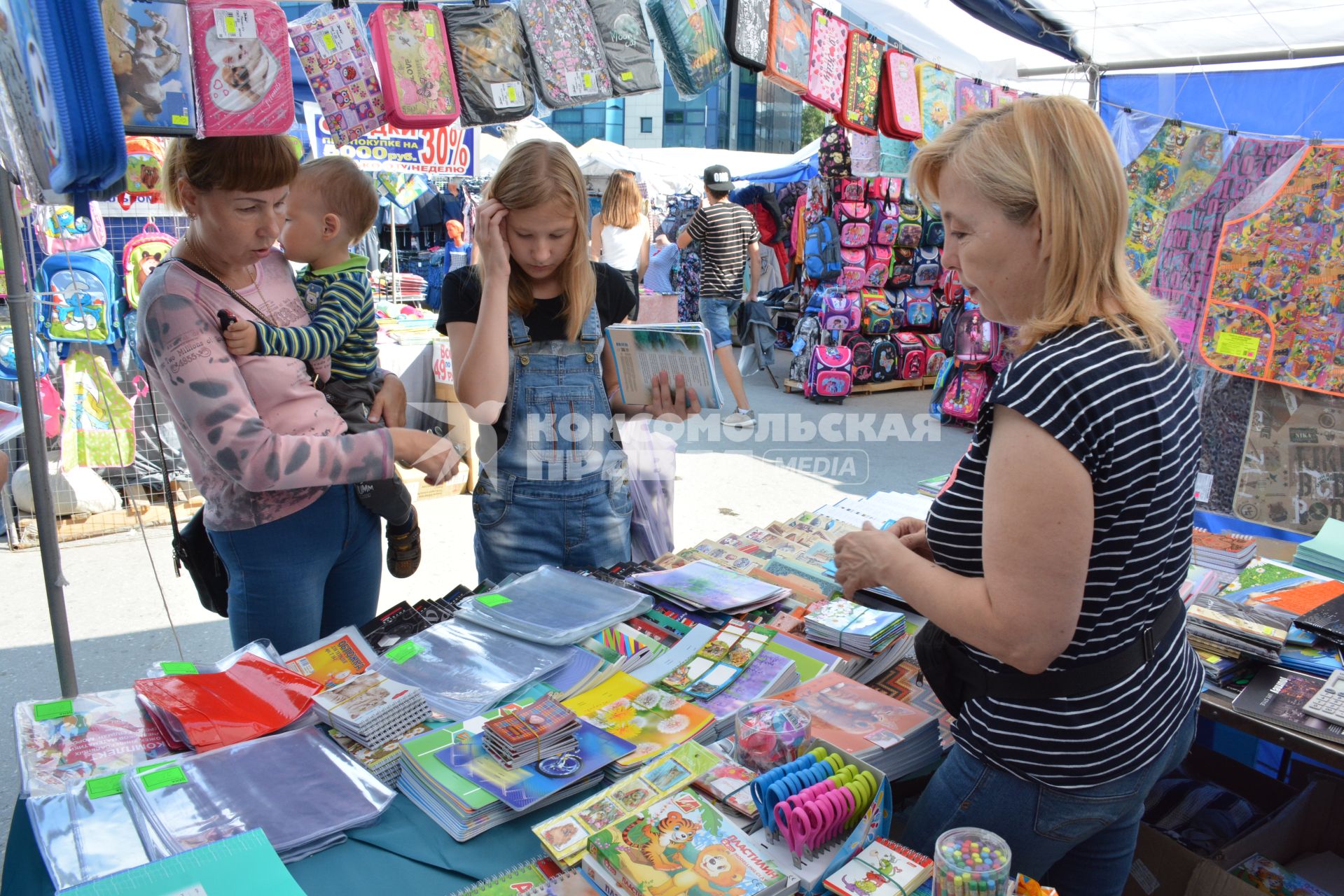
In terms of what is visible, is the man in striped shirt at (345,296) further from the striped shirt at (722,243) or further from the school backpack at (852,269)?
the school backpack at (852,269)

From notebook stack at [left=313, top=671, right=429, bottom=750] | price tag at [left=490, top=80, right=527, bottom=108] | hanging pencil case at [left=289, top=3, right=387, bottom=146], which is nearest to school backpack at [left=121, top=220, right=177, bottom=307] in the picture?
hanging pencil case at [left=289, top=3, right=387, bottom=146]

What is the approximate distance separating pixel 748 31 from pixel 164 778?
2.23 m

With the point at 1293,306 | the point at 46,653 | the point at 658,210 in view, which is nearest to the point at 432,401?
the point at 46,653

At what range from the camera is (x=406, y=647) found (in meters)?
1.68

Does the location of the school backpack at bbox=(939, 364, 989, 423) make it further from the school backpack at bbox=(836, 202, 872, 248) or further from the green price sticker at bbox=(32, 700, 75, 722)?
the green price sticker at bbox=(32, 700, 75, 722)

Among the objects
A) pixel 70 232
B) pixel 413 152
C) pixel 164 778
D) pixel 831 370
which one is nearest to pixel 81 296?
pixel 70 232

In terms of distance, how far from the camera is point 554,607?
179 cm

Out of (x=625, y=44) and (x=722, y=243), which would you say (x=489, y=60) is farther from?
(x=722, y=243)

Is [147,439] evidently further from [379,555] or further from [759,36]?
[759,36]

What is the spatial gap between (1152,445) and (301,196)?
1879 mm

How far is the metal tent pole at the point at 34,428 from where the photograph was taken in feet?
6.50

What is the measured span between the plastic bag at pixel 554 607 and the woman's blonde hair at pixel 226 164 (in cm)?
89

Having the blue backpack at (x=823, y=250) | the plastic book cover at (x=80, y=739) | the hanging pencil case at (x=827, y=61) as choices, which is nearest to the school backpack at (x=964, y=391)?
the blue backpack at (x=823, y=250)

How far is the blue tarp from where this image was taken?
10.8 feet
